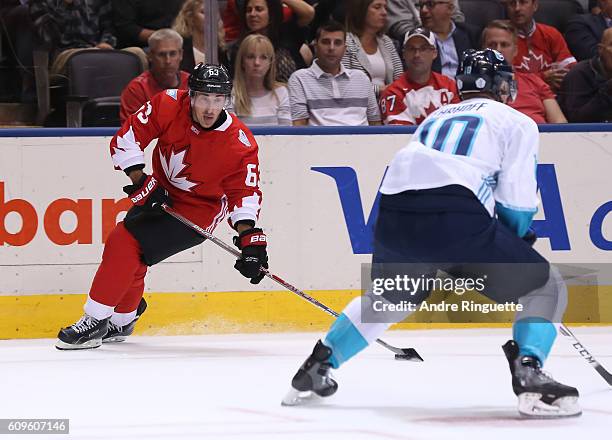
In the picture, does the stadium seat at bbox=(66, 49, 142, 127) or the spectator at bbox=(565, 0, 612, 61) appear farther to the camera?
the spectator at bbox=(565, 0, 612, 61)

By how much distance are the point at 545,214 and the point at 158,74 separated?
1.95 meters

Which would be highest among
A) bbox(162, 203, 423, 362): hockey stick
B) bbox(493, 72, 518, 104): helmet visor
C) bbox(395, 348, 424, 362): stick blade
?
bbox(493, 72, 518, 104): helmet visor

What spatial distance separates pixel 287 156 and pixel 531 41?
175 cm

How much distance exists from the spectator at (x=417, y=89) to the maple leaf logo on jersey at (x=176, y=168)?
1306 mm

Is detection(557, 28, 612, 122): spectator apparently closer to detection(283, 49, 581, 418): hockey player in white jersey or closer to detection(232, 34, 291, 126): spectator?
detection(232, 34, 291, 126): spectator

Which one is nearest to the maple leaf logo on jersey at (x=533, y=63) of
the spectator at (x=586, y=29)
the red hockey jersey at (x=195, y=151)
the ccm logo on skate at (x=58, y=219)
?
the spectator at (x=586, y=29)

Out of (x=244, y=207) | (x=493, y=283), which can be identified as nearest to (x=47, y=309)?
(x=244, y=207)

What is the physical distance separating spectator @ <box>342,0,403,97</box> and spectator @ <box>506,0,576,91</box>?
0.69 meters

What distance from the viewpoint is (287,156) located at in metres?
5.18

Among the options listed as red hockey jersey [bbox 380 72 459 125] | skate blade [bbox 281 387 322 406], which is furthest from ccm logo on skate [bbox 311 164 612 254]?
skate blade [bbox 281 387 322 406]

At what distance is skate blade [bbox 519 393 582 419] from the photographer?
306 centimetres

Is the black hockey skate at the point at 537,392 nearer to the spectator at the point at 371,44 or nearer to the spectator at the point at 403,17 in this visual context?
the spectator at the point at 371,44

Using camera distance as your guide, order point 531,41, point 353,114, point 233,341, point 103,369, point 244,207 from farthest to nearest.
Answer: point 531,41
point 353,114
point 233,341
point 244,207
point 103,369

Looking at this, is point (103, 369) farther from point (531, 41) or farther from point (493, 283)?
point (531, 41)
